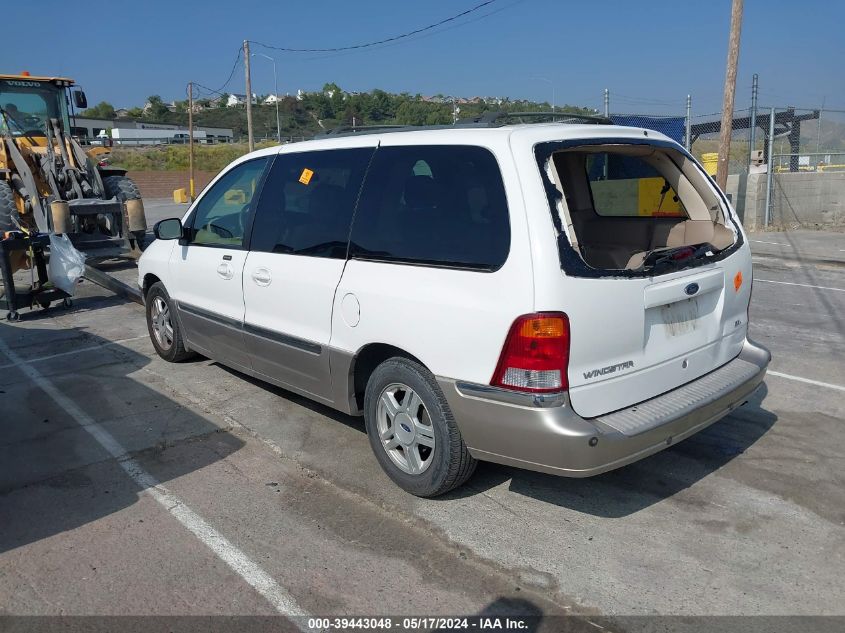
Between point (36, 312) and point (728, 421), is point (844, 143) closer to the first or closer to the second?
point (728, 421)

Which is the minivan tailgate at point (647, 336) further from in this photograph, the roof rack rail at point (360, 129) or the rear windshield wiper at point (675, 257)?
the roof rack rail at point (360, 129)

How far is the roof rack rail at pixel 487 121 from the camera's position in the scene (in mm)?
3834

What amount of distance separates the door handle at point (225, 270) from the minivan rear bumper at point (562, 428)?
7.36 feet

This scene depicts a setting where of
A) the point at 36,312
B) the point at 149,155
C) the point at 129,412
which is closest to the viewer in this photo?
the point at 129,412

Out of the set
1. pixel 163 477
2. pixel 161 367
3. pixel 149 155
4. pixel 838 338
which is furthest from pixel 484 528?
pixel 149 155

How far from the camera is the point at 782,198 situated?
677 inches

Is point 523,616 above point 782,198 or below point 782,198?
below

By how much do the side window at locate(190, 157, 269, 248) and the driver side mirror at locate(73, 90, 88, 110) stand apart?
33.7 ft

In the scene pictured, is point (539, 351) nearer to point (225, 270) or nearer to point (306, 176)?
point (306, 176)

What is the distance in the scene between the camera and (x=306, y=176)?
4.58 meters

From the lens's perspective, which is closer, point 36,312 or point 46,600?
point 46,600

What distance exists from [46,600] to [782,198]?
59.1 feet

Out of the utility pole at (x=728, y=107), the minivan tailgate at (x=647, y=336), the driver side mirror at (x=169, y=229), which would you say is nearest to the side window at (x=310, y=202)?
the driver side mirror at (x=169, y=229)

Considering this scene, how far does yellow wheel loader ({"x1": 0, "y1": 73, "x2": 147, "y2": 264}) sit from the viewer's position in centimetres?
1246
